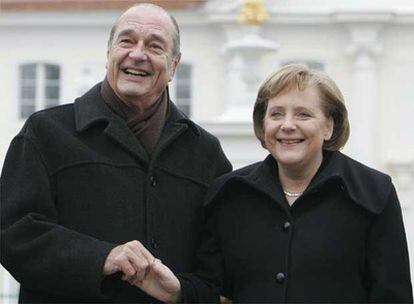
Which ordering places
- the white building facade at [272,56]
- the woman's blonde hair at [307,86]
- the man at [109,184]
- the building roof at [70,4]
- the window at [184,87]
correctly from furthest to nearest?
the window at [184,87], the white building facade at [272,56], the building roof at [70,4], the woman's blonde hair at [307,86], the man at [109,184]

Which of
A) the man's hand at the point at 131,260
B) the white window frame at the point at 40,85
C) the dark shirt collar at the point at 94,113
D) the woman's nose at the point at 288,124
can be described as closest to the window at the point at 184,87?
the white window frame at the point at 40,85

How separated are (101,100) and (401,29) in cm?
2535

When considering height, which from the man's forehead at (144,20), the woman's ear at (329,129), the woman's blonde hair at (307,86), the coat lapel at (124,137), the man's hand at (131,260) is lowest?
the man's hand at (131,260)

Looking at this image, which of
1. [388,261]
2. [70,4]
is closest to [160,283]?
[388,261]

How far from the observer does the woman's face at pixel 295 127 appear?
5285mm

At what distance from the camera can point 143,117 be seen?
541 centimetres

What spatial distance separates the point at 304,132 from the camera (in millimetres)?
5285

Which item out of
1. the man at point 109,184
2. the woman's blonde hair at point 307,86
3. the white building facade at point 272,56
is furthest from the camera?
the white building facade at point 272,56

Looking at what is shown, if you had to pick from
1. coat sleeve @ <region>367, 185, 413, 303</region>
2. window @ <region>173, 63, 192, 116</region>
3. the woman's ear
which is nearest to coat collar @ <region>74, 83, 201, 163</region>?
the woman's ear

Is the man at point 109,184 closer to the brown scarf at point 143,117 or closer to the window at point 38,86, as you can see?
the brown scarf at point 143,117

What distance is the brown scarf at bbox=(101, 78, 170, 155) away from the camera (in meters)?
5.41

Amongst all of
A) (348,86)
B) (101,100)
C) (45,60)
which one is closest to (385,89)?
(348,86)

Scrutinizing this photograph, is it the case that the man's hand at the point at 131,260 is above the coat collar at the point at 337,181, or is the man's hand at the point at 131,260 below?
below

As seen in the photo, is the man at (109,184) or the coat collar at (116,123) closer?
the man at (109,184)
